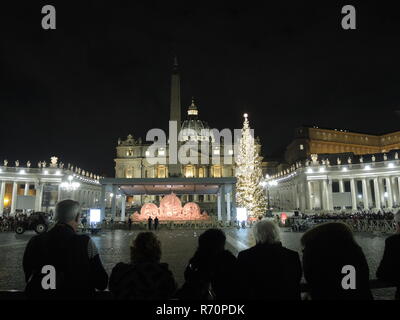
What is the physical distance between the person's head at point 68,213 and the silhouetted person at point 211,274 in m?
1.63

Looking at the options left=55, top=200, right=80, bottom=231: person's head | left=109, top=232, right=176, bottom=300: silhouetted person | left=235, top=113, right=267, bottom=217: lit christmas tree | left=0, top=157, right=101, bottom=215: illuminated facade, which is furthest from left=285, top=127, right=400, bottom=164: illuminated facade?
left=109, top=232, right=176, bottom=300: silhouetted person

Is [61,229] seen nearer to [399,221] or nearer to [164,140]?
[399,221]

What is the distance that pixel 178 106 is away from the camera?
49469 millimetres

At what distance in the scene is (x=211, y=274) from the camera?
12.8ft

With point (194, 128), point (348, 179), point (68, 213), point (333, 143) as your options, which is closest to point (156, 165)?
point (194, 128)

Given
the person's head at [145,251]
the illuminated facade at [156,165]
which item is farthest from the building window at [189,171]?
the person's head at [145,251]

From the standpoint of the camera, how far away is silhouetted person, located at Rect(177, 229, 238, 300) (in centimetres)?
381

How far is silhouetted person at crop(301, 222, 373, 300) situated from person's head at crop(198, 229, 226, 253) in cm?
108

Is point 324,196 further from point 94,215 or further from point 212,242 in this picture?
point 212,242

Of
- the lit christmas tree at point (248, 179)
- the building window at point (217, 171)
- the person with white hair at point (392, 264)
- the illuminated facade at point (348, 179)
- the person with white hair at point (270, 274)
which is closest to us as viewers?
the person with white hair at point (270, 274)

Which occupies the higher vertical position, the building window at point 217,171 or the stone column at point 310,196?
the building window at point 217,171

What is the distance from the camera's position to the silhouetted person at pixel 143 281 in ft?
11.4

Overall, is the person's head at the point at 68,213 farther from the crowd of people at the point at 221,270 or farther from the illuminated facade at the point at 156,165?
the illuminated facade at the point at 156,165
